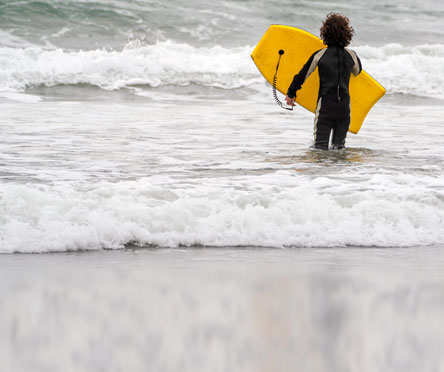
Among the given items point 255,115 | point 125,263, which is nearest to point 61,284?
point 125,263

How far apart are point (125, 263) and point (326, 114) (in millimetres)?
3567

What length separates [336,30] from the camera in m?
6.77

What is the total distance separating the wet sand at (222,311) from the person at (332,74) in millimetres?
2860

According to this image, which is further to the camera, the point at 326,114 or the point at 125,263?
the point at 326,114

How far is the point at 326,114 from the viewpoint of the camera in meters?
7.02

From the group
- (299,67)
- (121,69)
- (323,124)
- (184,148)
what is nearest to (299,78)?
(323,124)

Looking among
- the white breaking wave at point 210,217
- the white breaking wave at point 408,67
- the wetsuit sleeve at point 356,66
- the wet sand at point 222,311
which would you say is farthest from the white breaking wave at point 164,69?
the wet sand at point 222,311

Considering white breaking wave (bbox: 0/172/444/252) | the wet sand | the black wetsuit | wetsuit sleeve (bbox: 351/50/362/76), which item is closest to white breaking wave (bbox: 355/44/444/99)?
wetsuit sleeve (bbox: 351/50/362/76)

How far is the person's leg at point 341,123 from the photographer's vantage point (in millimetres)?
7012

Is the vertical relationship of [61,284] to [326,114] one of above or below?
below

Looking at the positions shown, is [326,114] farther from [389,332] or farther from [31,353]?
[31,353]

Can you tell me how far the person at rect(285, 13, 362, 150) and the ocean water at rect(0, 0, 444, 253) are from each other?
363mm

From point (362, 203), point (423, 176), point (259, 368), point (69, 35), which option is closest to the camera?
point (259, 368)

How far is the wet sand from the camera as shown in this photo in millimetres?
2609
